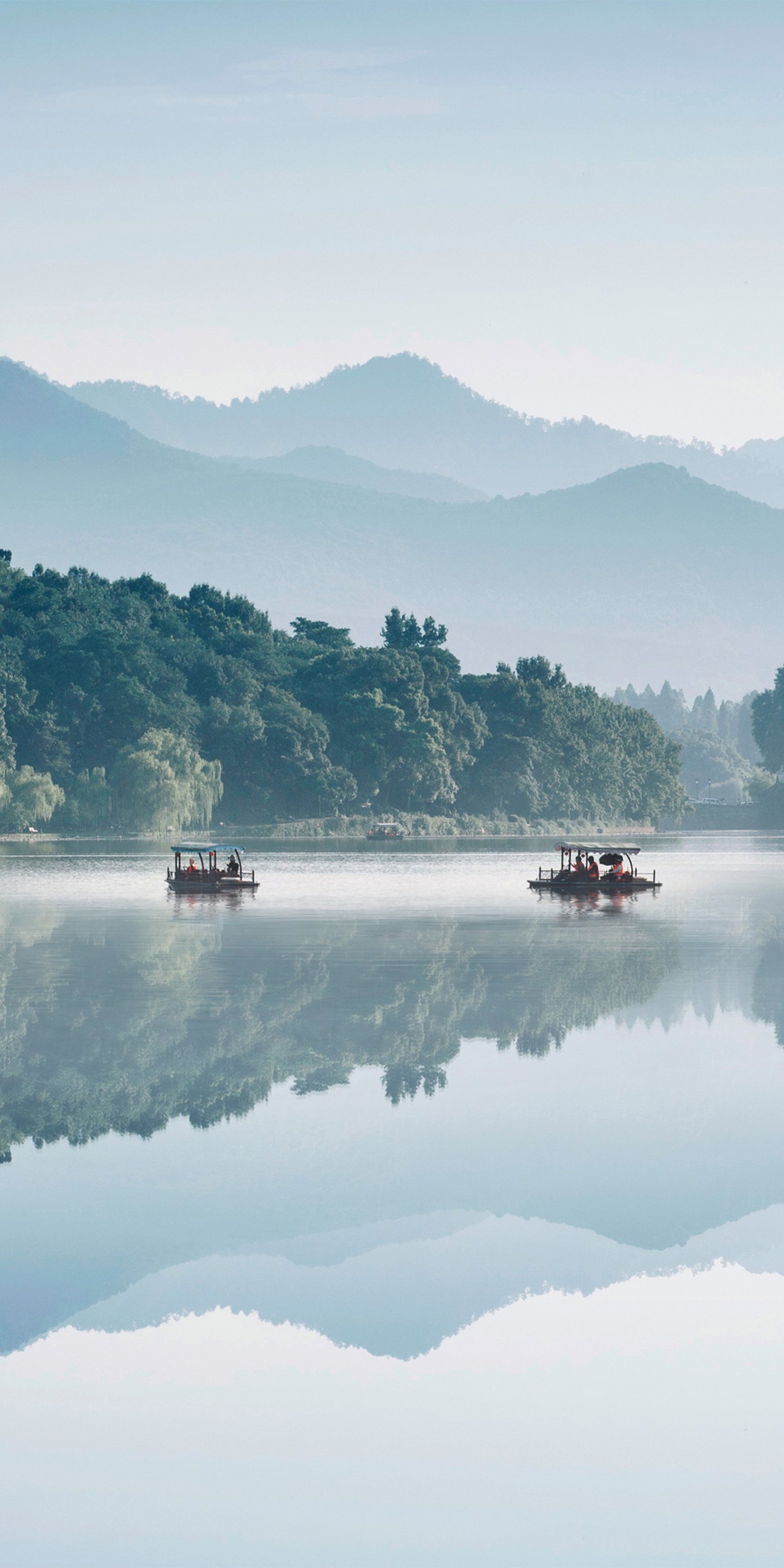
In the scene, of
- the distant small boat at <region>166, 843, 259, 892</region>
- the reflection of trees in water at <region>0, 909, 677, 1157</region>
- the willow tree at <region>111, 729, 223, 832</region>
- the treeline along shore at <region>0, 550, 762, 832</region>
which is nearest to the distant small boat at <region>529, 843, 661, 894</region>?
the distant small boat at <region>166, 843, 259, 892</region>

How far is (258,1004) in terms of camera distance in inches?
1585

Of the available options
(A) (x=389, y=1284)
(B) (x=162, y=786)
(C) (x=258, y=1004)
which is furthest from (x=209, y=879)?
(A) (x=389, y=1284)

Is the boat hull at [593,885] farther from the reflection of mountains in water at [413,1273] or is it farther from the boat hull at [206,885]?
the reflection of mountains in water at [413,1273]

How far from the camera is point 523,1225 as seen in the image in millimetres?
21000

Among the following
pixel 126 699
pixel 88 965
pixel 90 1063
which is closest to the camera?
pixel 90 1063

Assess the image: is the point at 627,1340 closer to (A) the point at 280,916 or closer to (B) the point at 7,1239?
(B) the point at 7,1239

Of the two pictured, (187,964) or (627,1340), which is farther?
Result: (187,964)

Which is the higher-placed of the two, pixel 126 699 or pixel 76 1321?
pixel 126 699

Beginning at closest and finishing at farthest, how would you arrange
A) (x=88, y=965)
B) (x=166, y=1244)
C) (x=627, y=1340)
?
1. (x=627, y=1340)
2. (x=166, y=1244)
3. (x=88, y=965)

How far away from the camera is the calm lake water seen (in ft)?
45.1

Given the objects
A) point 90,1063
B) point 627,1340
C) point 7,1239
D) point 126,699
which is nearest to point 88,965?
point 90,1063

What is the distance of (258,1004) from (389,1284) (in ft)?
71.1

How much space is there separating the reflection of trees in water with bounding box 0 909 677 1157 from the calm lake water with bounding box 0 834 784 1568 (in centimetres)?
19

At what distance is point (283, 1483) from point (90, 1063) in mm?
17661
